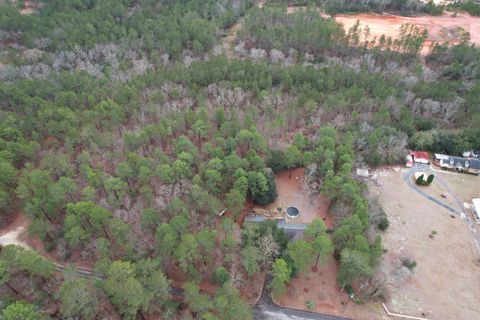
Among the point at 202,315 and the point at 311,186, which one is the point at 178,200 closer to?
the point at 202,315

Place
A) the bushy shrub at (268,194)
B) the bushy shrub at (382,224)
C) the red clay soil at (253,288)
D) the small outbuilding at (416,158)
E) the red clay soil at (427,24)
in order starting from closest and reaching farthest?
1. the red clay soil at (253,288)
2. the bushy shrub at (382,224)
3. the bushy shrub at (268,194)
4. the small outbuilding at (416,158)
5. the red clay soil at (427,24)

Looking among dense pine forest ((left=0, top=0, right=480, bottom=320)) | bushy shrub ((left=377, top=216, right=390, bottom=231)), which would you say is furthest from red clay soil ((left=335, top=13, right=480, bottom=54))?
Answer: bushy shrub ((left=377, top=216, right=390, bottom=231))

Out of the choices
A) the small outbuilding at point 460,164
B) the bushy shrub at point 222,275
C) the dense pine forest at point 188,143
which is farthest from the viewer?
the small outbuilding at point 460,164

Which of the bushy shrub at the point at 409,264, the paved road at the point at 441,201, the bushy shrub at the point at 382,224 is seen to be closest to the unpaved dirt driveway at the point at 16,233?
the bushy shrub at the point at 382,224

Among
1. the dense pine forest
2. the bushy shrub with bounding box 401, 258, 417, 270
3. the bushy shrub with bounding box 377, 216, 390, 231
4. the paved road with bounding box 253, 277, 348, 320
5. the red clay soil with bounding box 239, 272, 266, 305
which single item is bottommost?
the paved road with bounding box 253, 277, 348, 320

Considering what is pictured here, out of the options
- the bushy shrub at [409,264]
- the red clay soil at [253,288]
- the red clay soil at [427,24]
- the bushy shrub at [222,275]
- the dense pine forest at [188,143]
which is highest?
the red clay soil at [427,24]

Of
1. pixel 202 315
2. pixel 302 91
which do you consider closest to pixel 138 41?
pixel 302 91

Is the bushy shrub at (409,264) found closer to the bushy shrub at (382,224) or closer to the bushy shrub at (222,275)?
the bushy shrub at (382,224)

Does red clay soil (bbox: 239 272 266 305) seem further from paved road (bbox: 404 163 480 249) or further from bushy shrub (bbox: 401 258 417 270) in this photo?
paved road (bbox: 404 163 480 249)
